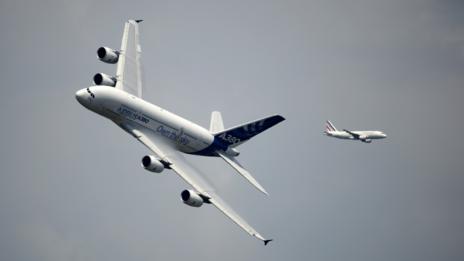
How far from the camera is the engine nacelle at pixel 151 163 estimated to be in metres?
104

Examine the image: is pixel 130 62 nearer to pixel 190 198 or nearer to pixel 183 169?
pixel 183 169

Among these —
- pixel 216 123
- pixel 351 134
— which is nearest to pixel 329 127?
pixel 351 134

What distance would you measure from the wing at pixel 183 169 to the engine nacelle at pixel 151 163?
244cm

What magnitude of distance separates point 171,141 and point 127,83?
35.1ft

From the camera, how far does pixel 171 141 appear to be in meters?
115

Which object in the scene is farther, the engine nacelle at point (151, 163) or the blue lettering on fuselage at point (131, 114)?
the blue lettering on fuselage at point (131, 114)

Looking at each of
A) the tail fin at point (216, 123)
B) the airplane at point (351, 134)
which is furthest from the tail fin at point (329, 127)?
the tail fin at point (216, 123)

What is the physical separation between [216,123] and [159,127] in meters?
14.9

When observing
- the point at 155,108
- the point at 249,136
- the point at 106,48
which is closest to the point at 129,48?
the point at 106,48

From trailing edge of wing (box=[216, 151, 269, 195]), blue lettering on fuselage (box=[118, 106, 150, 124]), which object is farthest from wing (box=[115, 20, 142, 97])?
trailing edge of wing (box=[216, 151, 269, 195])

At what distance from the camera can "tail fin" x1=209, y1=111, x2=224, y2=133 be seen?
12539cm

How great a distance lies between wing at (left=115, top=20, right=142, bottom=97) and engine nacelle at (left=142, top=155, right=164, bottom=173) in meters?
14.9

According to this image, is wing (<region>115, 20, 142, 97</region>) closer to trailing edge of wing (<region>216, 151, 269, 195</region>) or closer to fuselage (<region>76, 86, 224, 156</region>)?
fuselage (<region>76, 86, 224, 156</region>)

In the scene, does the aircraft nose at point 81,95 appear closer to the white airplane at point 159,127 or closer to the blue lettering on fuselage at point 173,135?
the white airplane at point 159,127
